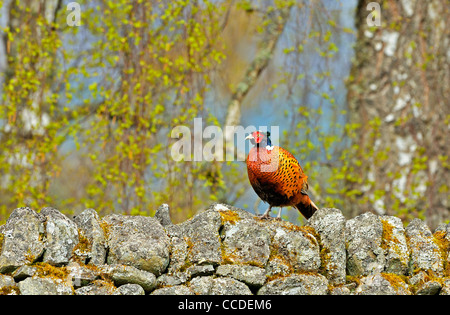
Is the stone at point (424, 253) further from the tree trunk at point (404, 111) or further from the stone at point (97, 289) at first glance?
the tree trunk at point (404, 111)

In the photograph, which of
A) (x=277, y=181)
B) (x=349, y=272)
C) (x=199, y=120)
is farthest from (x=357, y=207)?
(x=349, y=272)

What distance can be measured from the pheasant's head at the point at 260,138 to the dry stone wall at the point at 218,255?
0.56 metres

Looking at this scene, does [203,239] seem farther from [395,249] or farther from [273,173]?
[395,249]

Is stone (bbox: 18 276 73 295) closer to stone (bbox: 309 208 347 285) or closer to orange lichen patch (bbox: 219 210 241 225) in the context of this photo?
orange lichen patch (bbox: 219 210 241 225)

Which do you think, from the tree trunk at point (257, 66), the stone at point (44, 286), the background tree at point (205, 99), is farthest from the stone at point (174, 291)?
the tree trunk at point (257, 66)

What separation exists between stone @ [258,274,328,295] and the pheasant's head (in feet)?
3.45

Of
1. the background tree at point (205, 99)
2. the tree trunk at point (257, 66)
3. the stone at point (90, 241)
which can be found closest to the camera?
the stone at point (90, 241)

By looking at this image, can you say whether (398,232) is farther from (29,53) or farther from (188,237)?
(29,53)

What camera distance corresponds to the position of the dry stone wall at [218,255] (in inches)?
115

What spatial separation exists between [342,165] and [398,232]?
5353 millimetres

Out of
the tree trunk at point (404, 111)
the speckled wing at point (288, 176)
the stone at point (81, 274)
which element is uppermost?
the tree trunk at point (404, 111)

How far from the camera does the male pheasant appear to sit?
154 inches

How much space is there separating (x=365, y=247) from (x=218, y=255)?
80 centimetres
